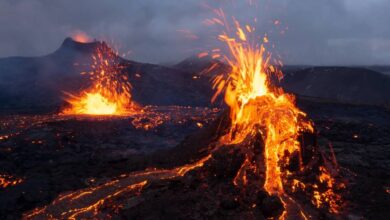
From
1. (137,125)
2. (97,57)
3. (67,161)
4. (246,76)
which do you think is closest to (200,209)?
(246,76)

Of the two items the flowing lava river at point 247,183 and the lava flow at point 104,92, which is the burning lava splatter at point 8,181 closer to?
the flowing lava river at point 247,183

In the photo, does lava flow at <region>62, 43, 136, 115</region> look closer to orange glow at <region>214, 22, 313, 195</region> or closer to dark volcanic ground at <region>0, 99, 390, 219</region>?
dark volcanic ground at <region>0, 99, 390, 219</region>

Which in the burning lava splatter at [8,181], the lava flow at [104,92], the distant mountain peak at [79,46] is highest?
the distant mountain peak at [79,46]

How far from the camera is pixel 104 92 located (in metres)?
40.8

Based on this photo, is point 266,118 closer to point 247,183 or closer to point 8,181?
point 247,183

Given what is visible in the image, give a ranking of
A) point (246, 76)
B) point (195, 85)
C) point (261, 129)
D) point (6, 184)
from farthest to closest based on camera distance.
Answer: point (195, 85) < point (246, 76) < point (6, 184) < point (261, 129)

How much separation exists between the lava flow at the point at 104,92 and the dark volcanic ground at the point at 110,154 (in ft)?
22.6

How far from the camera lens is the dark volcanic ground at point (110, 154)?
11039 millimetres

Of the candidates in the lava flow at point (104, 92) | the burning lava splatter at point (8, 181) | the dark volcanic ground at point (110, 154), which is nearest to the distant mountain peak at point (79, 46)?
the lava flow at point (104, 92)

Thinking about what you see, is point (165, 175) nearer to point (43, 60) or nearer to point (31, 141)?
point (31, 141)

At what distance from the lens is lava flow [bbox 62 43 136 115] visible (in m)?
32.0

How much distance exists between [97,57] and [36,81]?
1250 centimetres

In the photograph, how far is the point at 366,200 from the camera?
30.3 ft

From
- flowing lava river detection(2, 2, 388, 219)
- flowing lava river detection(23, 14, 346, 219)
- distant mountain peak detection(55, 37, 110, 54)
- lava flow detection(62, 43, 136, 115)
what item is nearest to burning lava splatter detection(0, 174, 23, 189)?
flowing lava river detection(2, 2, 388, 219)
